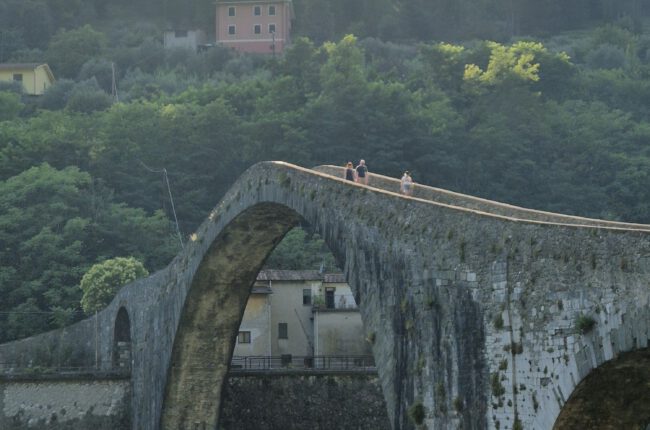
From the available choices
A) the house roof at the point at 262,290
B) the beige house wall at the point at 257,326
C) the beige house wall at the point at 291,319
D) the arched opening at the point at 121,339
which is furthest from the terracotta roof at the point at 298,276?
the arched opening at the point at 121,339

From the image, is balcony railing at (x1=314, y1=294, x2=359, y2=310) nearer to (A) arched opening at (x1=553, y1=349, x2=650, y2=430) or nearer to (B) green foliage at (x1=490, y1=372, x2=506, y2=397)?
(B) green foliage at (x1=490, y1=372, x2=506, y2=397)

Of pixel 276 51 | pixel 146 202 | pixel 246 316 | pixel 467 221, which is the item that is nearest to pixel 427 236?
pixel 467 221

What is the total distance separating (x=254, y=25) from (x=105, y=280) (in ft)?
215

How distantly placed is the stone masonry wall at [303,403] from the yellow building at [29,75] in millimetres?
63525

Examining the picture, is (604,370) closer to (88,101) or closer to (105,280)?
(105,280)

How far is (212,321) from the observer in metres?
50.5

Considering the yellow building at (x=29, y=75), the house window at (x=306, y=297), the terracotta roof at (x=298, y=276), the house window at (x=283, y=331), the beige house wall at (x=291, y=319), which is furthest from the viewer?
the yellow building at (x=29, y=75)

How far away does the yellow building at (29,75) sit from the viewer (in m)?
119

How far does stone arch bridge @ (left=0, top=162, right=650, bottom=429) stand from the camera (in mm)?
24938

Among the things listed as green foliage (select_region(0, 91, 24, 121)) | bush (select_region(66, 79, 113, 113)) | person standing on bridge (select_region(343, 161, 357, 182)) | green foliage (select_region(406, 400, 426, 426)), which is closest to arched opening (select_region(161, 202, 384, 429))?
person standing on bridge (select_region(343, 161, 357, 182))

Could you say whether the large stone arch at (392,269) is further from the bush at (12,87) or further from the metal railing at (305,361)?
the bush at (12,87)

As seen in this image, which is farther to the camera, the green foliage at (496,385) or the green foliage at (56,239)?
the green foliage at (56,239)

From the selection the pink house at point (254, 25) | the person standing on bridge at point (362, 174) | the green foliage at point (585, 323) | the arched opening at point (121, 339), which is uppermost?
the pink house at point (254, 25)

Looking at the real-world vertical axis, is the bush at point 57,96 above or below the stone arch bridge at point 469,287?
above
